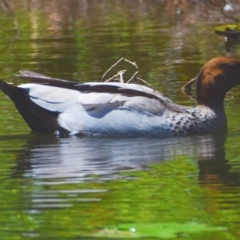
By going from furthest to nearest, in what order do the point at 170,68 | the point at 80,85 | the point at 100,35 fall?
the point at 100,35
the point at 170,68
the point at 80,85

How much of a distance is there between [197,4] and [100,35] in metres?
6.86

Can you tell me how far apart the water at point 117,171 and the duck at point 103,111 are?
0.40 feet

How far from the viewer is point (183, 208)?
6.46 meters

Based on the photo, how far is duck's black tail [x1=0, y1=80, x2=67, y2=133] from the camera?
974 centimetres

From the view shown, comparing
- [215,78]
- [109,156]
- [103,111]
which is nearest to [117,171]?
[109,156]

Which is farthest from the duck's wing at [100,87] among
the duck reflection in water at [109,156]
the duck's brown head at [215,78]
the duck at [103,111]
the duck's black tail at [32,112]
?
the duck's brown head at [215,78]

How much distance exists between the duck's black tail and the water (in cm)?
13

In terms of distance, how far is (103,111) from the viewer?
9.54 m

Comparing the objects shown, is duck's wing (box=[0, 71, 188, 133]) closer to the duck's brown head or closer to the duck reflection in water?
the duck reflection in water

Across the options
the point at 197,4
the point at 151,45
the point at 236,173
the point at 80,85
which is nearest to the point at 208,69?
the point at 80,85

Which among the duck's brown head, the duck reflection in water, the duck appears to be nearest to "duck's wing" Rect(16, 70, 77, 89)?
the duck

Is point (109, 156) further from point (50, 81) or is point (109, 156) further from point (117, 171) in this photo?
point (50, 81)

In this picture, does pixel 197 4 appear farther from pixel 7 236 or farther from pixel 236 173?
pixel 7 236

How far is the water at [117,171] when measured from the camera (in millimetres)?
6031
